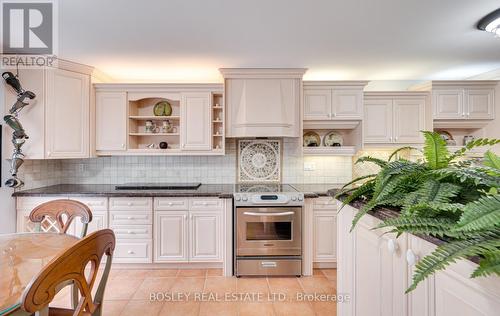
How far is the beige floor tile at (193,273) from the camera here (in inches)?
114

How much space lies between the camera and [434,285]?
90cm

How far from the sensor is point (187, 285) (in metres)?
2.67

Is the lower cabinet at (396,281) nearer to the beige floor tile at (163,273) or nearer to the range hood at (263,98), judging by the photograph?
the range hood at (263,98)

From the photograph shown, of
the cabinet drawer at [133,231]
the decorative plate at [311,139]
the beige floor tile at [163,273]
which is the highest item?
the decorative plate at [311,139]

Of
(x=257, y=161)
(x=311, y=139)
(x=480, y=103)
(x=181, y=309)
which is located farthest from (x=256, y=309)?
(x=480, y=103)

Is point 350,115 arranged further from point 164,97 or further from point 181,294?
point 181,294

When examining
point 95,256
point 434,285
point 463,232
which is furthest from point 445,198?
point 95,256

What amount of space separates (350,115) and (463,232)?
2.75 meters

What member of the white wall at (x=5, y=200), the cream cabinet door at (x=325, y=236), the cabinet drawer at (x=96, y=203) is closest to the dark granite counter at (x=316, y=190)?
the cream cabinet door at (x=325, y=236)

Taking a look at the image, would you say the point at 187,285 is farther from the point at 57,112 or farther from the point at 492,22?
the point at 492,22

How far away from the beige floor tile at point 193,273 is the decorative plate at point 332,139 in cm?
225

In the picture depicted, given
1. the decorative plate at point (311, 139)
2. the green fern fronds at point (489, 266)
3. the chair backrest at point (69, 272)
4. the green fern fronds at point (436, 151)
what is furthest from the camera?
the decorative plate at point (311, 139)

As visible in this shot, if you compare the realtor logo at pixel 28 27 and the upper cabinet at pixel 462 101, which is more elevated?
the realtor logo at pixel 28 27

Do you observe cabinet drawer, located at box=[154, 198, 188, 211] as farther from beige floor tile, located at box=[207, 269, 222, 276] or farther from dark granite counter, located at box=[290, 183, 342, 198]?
dark granite counter, located at box=[290, 183, 342, 198]
